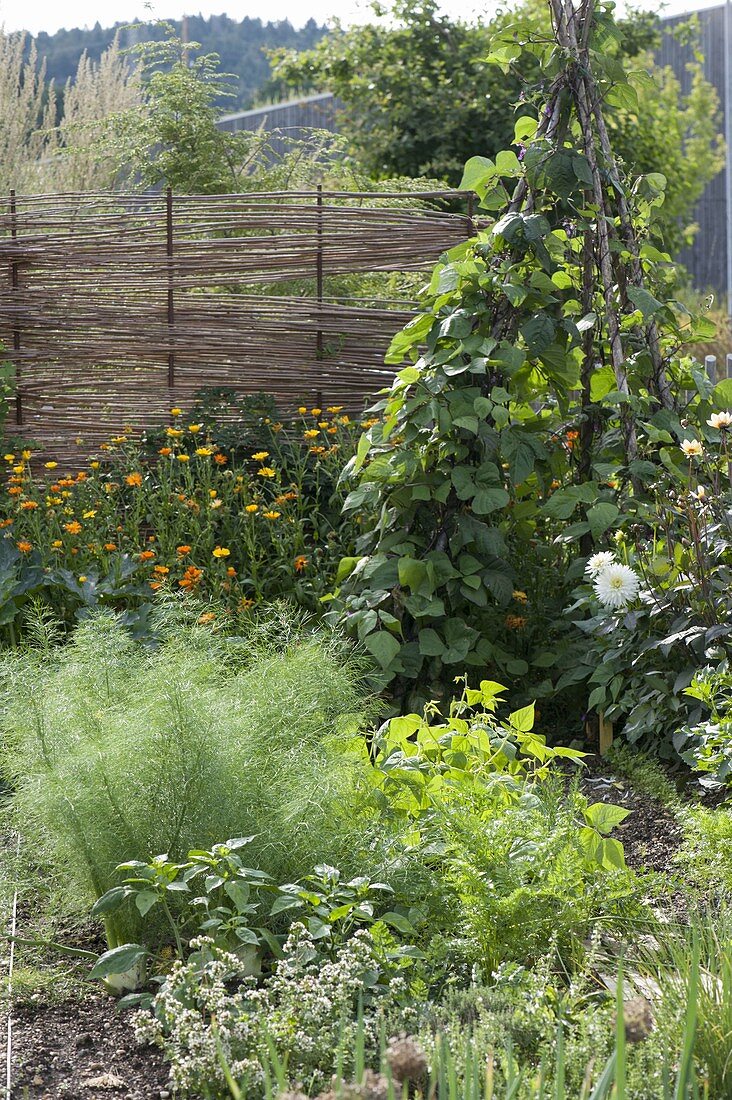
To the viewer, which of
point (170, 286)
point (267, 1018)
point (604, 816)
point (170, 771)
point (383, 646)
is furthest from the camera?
point (170, 286)

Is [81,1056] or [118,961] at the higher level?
[118,961]

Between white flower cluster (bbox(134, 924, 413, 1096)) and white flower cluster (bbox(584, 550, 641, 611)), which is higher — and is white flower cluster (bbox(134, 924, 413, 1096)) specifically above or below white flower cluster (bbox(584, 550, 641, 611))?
below

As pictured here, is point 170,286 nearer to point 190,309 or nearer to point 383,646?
point 190,309

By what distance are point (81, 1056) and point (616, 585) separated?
176 cm

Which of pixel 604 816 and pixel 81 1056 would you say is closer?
pixel 81 1056

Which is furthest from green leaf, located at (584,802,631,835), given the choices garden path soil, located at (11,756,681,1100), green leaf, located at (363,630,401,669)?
green leaf, located at (363,630,401,669)

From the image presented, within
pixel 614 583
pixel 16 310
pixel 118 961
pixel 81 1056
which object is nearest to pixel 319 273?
pixel 16 310

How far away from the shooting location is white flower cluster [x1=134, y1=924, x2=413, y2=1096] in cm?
167

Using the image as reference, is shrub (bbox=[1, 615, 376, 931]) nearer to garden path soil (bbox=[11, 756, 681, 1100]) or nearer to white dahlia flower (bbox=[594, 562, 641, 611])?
garden path soil (bbox=[11, 756, 681, 1100])

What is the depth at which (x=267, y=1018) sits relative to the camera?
1746 millimetres

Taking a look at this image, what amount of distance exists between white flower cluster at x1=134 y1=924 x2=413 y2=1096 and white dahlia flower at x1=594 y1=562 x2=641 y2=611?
55.2 inches

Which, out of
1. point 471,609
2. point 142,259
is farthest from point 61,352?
point 471,609

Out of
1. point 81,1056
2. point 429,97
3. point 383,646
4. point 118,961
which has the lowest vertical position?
point 81,1056

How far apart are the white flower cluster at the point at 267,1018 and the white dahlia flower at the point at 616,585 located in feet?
4.60
